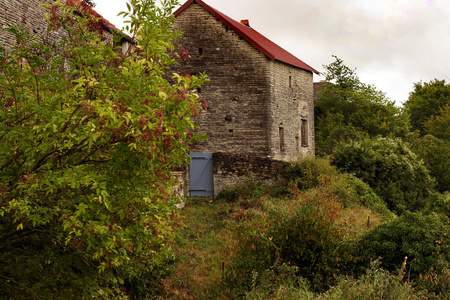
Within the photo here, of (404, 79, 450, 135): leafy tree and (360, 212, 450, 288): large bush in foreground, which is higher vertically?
(404, 79, 450, 135): leafy tree

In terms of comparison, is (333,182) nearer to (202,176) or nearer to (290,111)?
(202,176)

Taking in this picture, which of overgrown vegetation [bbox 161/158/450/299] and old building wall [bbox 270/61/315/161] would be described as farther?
old building wall [bbox 270/61/315/161]

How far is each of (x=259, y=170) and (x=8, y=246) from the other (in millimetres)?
13171

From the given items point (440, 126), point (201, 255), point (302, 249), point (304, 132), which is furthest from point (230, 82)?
point (440, 126)

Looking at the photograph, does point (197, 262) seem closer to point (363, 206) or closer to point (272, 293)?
point (272, 293)

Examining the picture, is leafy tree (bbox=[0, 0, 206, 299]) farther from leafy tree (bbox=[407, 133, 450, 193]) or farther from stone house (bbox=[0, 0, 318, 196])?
leafy tree (bbox=[407, 133, 450, 193])

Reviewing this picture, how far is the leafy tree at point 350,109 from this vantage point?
101 feet

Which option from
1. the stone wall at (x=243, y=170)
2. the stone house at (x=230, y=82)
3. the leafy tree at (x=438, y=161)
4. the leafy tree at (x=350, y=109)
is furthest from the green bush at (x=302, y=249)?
the leafy tree at (x=350, y=109)

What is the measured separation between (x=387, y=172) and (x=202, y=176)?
835 cm

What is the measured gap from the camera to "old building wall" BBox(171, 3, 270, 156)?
20125 mm

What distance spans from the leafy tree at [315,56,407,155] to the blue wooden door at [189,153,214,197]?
41.2 feet

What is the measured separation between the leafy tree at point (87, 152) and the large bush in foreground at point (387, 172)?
47.2ft

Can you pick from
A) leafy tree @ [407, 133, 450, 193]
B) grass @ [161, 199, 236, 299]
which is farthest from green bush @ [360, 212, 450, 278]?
leafy tree @ [407, 133, 450, 193]

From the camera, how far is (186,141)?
5.13 metres
